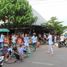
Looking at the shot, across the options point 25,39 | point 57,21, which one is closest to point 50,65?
point 25,39

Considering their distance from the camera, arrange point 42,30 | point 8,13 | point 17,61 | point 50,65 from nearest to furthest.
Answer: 1. point 50,65
2. point 17,61
3. point 8,13
4. point 42,30

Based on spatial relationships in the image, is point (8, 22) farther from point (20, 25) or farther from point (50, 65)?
point (50, 65)

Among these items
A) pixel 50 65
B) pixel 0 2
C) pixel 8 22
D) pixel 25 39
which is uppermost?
pixel 0 2

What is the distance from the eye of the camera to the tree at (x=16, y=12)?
126ft

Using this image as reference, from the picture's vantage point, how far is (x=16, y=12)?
39281 millimetres

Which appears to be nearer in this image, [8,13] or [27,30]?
[8,13]

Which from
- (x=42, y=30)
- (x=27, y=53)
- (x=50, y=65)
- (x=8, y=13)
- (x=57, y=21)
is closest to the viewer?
(x=50, y=65)

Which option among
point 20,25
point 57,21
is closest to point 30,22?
point 20,25

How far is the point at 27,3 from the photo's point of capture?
41.1 meters

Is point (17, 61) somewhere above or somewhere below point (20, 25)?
below

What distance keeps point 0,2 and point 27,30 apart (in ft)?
19.4

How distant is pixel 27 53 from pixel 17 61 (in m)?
4.12

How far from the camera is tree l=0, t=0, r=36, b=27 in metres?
38.5

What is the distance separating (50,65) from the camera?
1622 cm
